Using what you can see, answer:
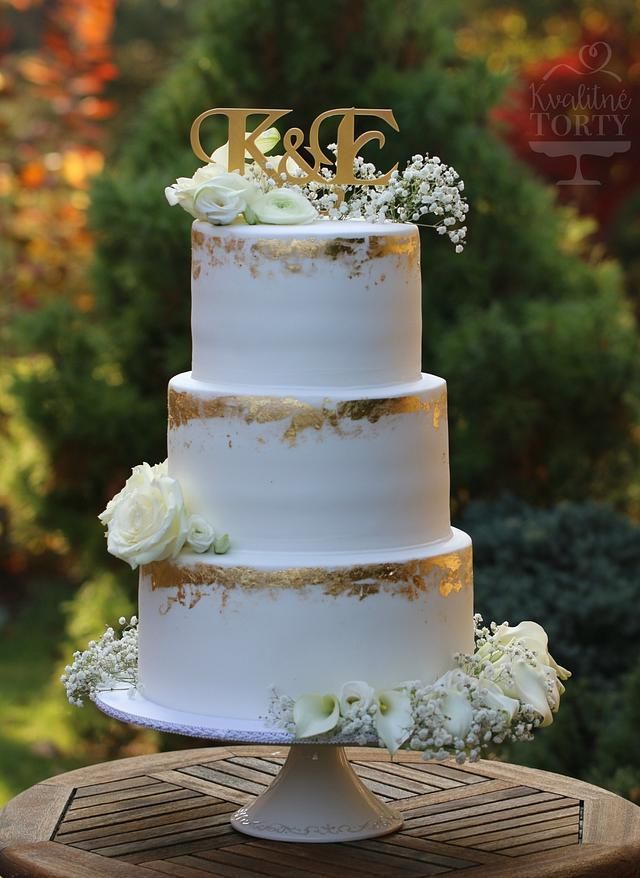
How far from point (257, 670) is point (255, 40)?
12.8ft

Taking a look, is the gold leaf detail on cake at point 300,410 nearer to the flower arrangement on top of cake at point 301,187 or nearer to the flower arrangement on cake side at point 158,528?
the flower arrangement on cake side at point 158,528

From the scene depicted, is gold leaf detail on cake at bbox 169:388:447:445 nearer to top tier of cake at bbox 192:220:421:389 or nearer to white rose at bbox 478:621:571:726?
top tier of cake at bbox 192:220:421:389

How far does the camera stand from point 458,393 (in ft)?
20.3

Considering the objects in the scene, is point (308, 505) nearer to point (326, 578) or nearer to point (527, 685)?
point (326, 578)

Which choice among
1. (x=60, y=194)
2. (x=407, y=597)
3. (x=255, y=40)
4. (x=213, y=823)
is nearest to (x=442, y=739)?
(x=407, y=597)

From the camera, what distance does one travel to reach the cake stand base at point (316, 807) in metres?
3.44

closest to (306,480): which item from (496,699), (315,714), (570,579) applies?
(315,714)

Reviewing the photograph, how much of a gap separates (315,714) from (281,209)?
1.03m

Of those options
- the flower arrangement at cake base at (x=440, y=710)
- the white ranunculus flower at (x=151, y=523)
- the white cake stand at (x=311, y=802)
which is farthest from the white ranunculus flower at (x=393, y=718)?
the white ranunculus flower at (x=151, y=523)

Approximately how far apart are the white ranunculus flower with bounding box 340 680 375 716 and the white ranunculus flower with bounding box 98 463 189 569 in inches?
17.8

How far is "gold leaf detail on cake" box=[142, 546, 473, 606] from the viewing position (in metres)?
3.14

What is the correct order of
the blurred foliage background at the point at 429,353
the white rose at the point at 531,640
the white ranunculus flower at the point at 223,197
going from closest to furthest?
1. the white ranunculus flower at the point at 223,197
2. the white rose at the point at 531,640
3. the blurred foliage background at the point at 429,353

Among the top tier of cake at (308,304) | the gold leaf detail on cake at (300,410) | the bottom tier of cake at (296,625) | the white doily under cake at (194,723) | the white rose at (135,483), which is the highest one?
the top tier of cake at (308,304)

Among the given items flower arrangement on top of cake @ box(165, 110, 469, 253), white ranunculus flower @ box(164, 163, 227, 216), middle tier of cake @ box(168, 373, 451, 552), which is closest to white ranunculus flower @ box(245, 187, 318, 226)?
flower arrangement on top of cake @ box(165, 110, 469, 253)
